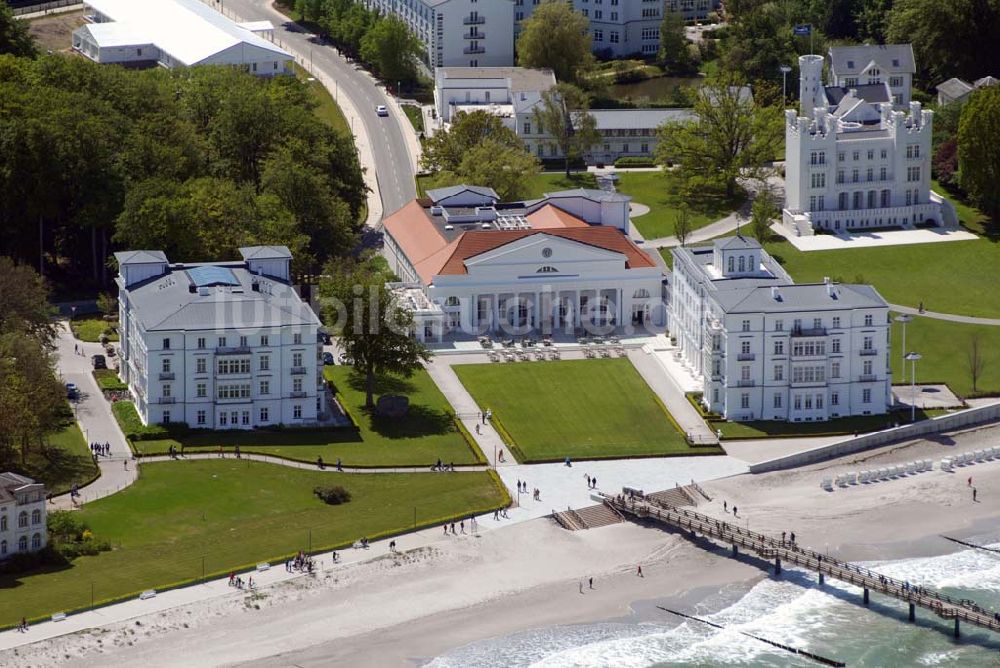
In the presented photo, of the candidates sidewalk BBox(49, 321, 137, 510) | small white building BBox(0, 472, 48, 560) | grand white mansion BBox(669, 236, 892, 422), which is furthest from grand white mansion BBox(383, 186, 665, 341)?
small white building BBox(0, 472, 48, 560)

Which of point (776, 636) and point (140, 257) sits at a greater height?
point (140, 257)

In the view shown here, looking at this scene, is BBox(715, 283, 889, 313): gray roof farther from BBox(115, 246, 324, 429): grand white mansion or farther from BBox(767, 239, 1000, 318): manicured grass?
BBox(115, 246, 324, 429): grand white mansion

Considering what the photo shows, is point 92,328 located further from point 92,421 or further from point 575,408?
point 575,408

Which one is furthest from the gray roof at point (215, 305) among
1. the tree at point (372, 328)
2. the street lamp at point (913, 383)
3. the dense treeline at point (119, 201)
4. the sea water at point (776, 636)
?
the street lamp at point (913, 383)

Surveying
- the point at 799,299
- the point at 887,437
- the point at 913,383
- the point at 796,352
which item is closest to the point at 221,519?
the point at 796,352

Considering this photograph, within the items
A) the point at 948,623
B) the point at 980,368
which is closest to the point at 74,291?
the point at 980,368

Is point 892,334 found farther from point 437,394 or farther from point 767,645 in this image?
point 767,645

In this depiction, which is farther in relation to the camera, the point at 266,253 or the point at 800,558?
the point at 266,253
